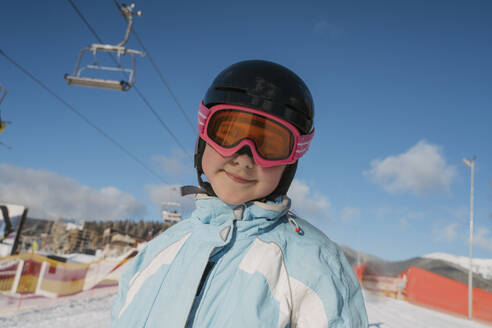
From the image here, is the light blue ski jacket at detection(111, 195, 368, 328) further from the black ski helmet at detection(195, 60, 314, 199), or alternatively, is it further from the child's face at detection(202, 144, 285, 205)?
the black ski helmet at detection(195, 60, 314, 199)

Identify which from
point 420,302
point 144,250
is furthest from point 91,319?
point 420,302

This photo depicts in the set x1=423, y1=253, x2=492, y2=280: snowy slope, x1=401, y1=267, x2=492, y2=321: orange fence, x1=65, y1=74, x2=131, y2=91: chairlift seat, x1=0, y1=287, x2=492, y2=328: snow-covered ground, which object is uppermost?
x1=65, y1=74, x2=131, y2=91: chairlift seat

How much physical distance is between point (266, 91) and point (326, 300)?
0.91m

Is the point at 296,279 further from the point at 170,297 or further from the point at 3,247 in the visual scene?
the point at 3,247

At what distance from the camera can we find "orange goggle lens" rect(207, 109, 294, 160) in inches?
61.4

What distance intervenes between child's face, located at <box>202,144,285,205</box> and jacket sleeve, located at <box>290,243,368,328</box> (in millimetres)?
410

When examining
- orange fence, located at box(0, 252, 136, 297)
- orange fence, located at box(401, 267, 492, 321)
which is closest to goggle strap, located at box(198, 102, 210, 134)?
orange fence, located at box(0, 252, 136, 297)

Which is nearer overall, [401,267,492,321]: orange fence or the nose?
the nose

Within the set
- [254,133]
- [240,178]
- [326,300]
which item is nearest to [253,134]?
[254,133]

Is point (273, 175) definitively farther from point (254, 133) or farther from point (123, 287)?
point (123, 287)

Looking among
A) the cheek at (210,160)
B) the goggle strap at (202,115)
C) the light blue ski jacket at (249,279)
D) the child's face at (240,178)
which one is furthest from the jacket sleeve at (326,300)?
the goggle strap at (202,115)

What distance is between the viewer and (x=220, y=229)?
1.48 m

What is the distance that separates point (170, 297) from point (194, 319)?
130mm

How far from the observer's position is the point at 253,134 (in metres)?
1.56
